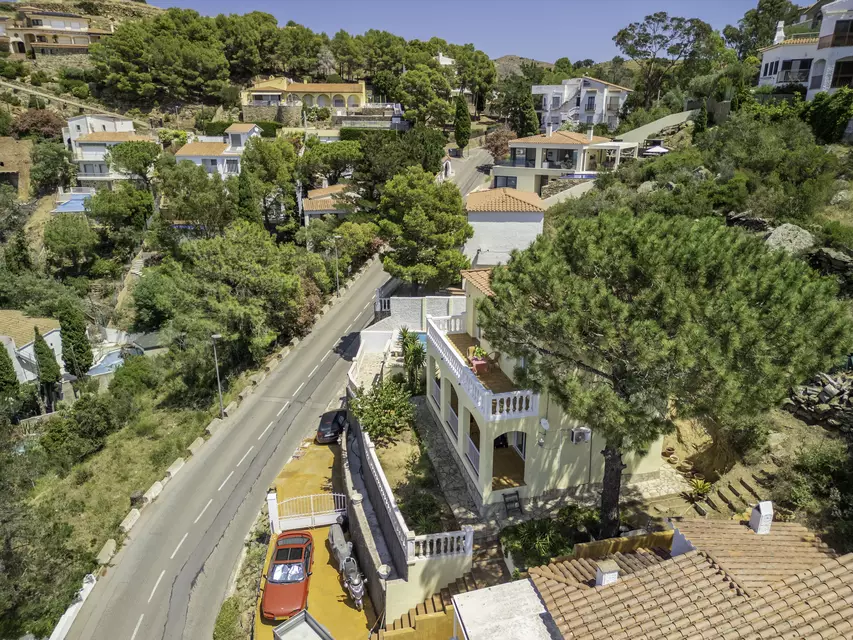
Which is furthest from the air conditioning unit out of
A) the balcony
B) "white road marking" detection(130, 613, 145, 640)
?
"white road marking" detection(130, 613, 145, 640)

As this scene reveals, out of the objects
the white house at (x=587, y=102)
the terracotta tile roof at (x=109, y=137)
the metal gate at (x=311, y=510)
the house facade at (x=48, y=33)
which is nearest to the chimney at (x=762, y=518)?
the metal gate at (x=311, y=510)

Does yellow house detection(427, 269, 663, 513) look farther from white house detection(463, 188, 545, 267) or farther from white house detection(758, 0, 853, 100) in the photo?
white house detection(758, 0, 853, 100)

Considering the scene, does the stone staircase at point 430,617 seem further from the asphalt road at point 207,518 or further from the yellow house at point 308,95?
the yellow house at point 308,95

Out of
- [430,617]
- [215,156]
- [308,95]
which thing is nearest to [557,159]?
[215,156]

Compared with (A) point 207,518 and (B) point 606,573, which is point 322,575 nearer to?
(A) point 207,518

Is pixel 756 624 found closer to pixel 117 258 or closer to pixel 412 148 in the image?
pixel 412 148

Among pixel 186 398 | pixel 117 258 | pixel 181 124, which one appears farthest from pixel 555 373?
pixel 181 124
